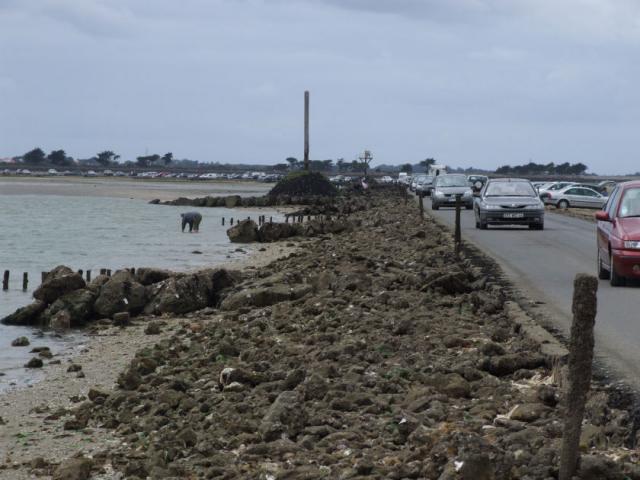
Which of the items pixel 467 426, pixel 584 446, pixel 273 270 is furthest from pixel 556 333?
pixel 273 270

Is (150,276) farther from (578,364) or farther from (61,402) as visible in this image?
(578,364)

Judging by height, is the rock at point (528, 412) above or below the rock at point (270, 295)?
above

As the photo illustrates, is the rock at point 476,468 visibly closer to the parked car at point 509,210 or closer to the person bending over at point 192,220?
the parked car at point 509,210

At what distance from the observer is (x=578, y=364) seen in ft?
21.2

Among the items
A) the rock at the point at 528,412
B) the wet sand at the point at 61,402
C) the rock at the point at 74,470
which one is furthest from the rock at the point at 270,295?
the rock at the point at 528,412

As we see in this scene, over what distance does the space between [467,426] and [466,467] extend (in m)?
1.55

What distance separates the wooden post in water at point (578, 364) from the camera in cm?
634

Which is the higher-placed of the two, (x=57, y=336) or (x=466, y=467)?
(x=466, y=467)

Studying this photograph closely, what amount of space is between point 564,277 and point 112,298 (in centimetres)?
905

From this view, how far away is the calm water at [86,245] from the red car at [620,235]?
362 inches

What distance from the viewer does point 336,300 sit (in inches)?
698

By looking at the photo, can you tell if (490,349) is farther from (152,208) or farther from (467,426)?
(152,208)

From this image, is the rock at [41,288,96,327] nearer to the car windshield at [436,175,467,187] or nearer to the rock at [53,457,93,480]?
the rock at [53,457,93,480]

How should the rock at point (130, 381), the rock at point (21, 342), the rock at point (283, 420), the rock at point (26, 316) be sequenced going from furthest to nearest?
the rock at point (26, 316), the rock at point (21, 342), the rock at point (130, 381), the rock at point (283, 420)
